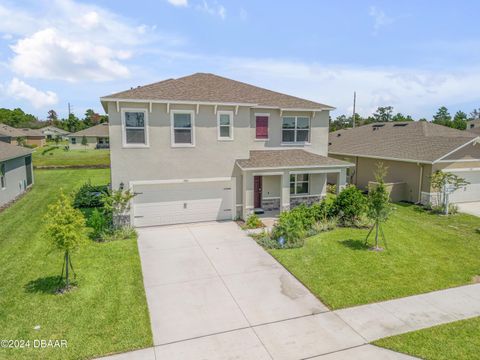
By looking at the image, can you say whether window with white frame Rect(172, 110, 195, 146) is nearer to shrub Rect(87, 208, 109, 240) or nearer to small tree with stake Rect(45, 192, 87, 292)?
shrub Rect(87, 208, 109, 240)

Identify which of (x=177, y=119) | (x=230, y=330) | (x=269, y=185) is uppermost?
(x=177, y=119)

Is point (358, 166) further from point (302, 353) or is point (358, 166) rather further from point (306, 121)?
point (302, 353)

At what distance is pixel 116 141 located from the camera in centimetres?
1392

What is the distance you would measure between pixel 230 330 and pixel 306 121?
13624 millimetres

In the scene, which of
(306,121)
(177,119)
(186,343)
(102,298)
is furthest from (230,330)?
(306,121)

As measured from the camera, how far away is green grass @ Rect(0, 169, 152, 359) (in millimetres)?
6582

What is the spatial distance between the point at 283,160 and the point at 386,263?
7.40 m

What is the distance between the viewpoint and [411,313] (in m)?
7.71

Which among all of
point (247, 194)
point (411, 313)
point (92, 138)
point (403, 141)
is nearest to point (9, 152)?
point (247, 194)

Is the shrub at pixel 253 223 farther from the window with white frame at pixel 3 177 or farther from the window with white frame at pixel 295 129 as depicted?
the window with white frame at pixel 3 177

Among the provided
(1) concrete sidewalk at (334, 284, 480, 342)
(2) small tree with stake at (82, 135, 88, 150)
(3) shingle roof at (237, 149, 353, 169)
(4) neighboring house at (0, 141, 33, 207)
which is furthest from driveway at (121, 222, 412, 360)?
(2) small tree with stake at (82, 135, 88, 150)

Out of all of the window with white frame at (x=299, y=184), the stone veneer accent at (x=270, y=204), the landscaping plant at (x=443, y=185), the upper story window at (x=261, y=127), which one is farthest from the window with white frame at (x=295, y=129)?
the landscaping plant at (x=443, y=185)

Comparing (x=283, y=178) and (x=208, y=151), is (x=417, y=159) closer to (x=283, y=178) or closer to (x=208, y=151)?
(x=283, y=178)

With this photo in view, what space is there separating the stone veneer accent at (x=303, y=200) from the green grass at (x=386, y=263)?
4087mm
